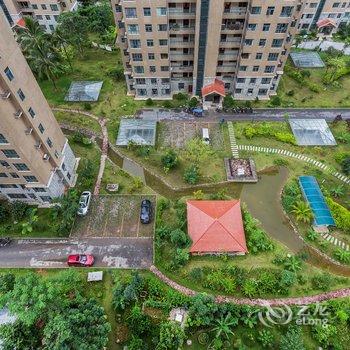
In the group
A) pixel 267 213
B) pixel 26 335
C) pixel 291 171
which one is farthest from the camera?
pixel 291 171

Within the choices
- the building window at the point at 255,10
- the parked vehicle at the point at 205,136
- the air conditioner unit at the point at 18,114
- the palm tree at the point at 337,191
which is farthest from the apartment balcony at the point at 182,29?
the palm tree at the point at 337,191

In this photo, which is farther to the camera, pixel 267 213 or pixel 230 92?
pixel 230 92

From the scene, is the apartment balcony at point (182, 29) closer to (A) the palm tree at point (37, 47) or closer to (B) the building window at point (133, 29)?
(B) the building window at point (133, 29)

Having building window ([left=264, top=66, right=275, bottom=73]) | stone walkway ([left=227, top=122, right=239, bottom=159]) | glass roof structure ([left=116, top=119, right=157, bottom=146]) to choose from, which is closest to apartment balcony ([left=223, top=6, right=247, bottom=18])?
building window ([left=264, top=66, right=275, bottom=73])

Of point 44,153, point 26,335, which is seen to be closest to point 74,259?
point 26,335

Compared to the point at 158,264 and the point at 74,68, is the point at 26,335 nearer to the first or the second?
the point at 158,264

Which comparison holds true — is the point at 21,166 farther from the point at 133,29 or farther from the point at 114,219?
the point at 133,29

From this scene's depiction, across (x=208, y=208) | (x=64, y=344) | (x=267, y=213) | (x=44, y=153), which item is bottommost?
(x=267, y=213)

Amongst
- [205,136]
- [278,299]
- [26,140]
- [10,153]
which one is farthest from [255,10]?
[278,299]
